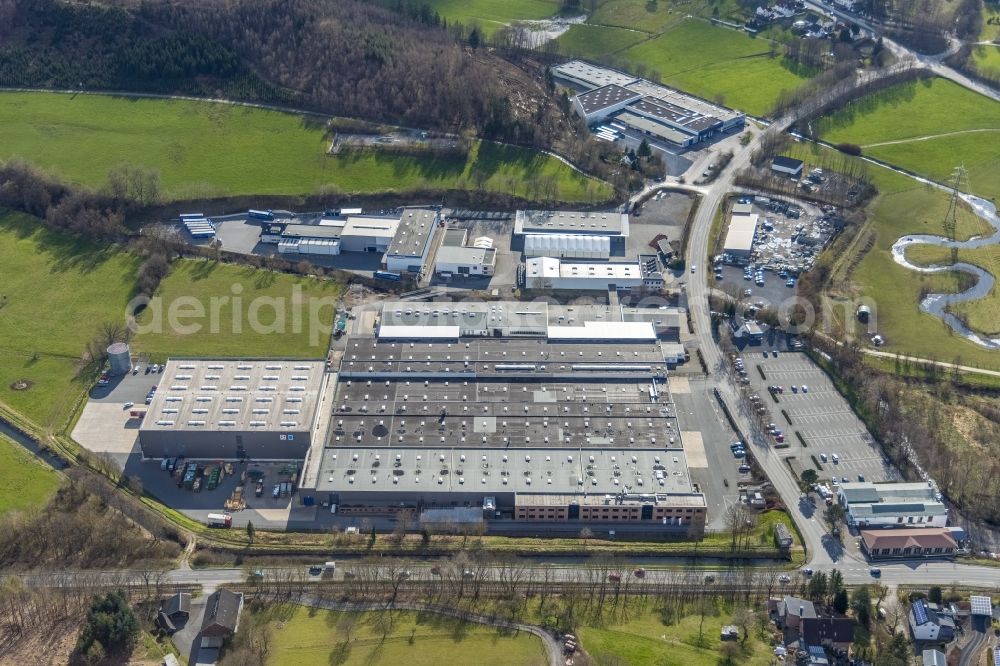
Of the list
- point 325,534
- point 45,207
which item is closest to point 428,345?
point 325,534

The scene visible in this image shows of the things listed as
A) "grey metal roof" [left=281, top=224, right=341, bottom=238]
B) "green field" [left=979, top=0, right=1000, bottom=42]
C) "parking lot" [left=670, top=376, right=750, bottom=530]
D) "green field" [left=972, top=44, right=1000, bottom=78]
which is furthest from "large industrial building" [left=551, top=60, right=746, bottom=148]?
"green field" [left=979, top=0, right=1000, bottom=42]

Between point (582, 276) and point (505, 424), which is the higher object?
point (582, 276)

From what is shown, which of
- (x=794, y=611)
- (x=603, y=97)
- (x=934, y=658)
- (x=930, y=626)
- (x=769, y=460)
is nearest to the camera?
(x=934, y=658)

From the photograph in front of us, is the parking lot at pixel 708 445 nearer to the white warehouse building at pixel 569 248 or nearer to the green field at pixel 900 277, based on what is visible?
the green field at pixel 900 277

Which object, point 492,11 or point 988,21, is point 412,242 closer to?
point 492,11

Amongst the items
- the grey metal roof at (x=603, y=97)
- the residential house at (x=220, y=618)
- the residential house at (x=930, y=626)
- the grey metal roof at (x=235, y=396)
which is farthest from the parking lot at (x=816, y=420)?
the grey metal roof at (x=603, y=97)

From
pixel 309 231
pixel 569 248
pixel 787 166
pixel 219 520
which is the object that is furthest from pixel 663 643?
pixel 787 166
